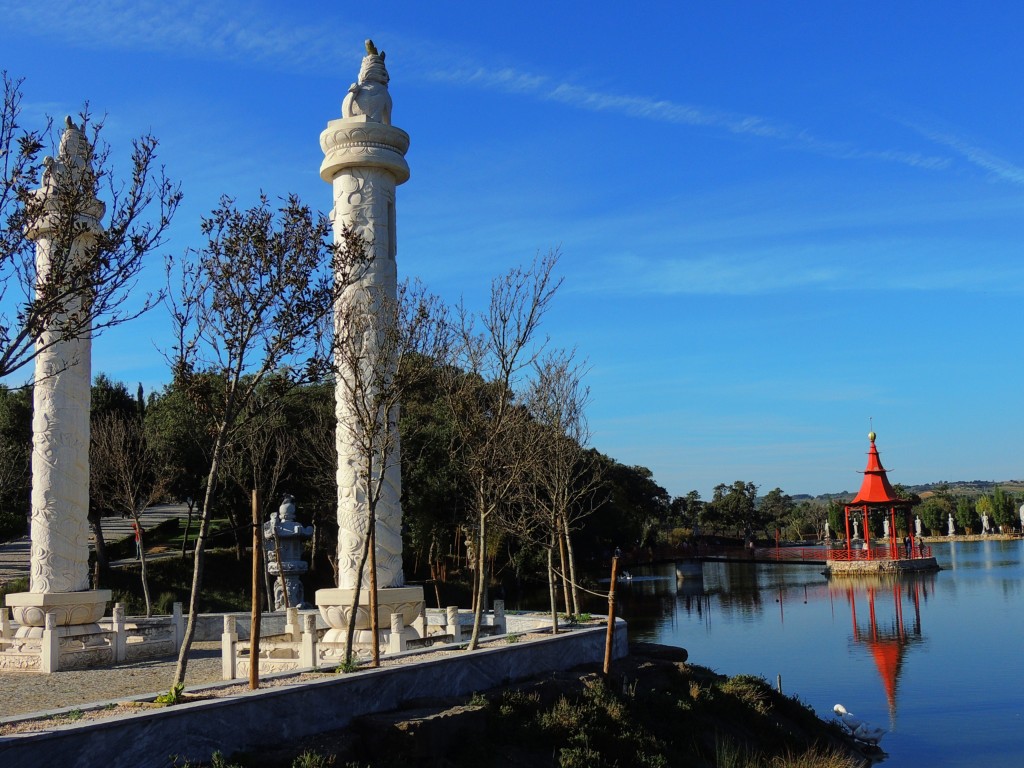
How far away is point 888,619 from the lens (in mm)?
35156

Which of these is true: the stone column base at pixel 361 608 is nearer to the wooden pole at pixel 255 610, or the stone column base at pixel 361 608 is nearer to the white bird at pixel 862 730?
the wooden pole at pixel 255 610

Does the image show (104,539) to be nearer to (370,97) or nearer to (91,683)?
(91,683)

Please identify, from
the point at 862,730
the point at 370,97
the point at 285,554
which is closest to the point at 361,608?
the point at 370,97

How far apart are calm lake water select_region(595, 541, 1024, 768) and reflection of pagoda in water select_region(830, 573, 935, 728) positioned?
50 millimetres

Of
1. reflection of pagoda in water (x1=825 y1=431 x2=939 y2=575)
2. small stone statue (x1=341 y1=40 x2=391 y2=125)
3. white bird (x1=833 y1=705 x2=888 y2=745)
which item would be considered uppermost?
small stone statue (x1=341 y1=40 x2=391 y2=125)

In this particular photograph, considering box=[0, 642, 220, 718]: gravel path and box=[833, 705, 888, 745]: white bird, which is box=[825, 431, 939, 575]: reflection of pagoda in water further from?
box=[0, 642, 220, 718]: gravel path

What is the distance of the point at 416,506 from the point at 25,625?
18628 millimetres

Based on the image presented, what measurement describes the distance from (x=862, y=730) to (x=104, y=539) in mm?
32749

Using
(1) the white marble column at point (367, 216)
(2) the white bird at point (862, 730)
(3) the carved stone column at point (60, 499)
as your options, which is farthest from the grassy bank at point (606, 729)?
(3) the carved stone column at point (60, 499)

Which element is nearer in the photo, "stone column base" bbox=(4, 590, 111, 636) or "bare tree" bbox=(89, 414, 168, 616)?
"stone column base" bbox=(4, 590, 111, 636)

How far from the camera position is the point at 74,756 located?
306 inches

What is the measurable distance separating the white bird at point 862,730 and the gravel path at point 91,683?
1163 cm

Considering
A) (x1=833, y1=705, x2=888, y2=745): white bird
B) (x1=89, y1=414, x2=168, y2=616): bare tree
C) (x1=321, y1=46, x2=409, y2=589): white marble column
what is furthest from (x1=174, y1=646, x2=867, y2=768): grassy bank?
(x1=89, y1=414, x2=168, y2=616): bare tree

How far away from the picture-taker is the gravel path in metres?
12.5
